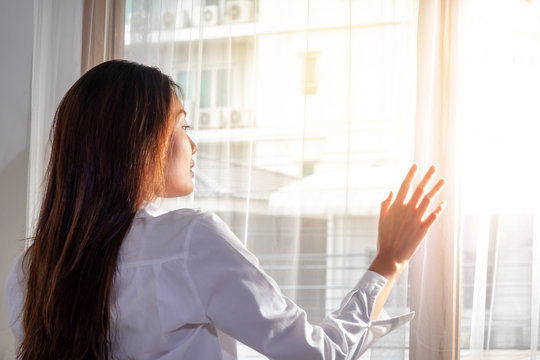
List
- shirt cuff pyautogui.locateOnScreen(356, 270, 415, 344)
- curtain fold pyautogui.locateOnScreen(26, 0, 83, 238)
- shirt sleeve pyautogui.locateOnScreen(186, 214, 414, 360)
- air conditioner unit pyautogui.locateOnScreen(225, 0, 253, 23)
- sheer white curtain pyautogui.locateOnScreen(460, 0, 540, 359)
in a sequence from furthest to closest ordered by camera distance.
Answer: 1. curtain fold pyautogui.locateOnScreen(26, 0, 83, 238)
2. air conditioner unit pyautogui.locateOnScreen(225, 0, 253, 23)
3. sheer white curtain pyautogui.locateOnScreen(460, 0, 540, 359)
4. shirt cuff pyautogui.locateOnScreen(356, 270, 415, 344)
5. shirt sleeve pyautogui.locateOnScreen(186, 214, 414, 360)

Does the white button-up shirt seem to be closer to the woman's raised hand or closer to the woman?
the woman

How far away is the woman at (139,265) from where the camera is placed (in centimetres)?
102

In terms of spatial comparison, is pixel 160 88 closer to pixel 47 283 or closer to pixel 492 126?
pixel 47 283

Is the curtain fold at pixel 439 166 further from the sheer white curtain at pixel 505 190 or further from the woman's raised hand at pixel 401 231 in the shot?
the woman's raised hand at pixel 401 231

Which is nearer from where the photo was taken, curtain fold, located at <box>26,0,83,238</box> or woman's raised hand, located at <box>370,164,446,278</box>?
woman's raised hand, located at <box>370,164,446,278</box>

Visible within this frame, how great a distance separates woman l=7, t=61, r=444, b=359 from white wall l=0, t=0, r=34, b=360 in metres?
1.25

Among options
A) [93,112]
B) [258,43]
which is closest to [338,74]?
[258,43]

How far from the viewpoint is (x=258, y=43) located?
2.04m

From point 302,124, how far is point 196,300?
1.02 meters

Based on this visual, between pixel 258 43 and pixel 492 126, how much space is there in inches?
31.7

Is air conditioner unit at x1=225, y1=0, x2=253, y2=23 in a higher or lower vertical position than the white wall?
higher

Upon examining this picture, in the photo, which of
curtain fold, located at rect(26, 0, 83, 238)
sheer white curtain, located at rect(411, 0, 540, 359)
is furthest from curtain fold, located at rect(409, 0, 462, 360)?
curtain fold, located at rect(26, 0, 83, 238)

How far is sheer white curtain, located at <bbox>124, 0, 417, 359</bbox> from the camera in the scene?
1843mm

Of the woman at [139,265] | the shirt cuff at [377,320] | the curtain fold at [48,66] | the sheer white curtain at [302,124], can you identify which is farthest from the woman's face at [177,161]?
the curtain fold at [48,66]
